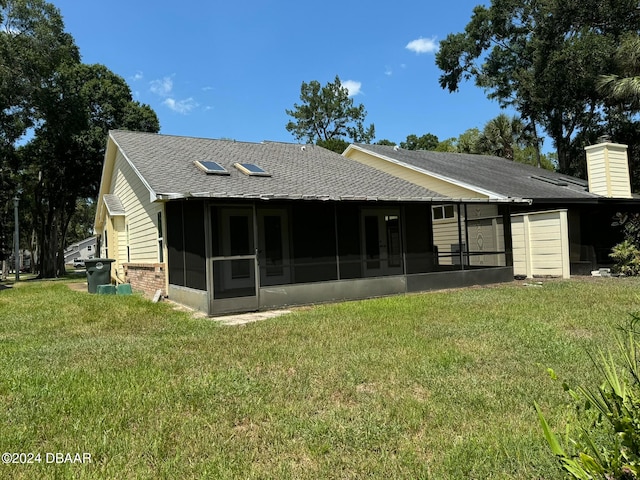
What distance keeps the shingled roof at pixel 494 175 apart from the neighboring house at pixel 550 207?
36 millimetres

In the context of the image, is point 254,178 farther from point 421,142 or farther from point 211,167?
point 421,142

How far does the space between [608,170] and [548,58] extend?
1112cm

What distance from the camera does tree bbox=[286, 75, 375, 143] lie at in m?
42.3

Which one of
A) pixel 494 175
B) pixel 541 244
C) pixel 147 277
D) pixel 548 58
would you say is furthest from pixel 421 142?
pixel 147 277

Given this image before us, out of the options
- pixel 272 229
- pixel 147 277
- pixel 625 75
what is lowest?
pixel 147 277

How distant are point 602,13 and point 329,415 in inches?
1022

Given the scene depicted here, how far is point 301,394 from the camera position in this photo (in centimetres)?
381

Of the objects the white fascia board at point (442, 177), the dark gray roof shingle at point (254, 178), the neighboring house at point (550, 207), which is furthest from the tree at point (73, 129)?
the neighboring house at point (550, 207)

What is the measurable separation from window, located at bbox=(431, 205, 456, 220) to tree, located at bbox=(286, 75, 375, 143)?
27.6 m

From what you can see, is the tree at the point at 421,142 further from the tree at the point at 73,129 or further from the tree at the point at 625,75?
the tree at the point at 73,129

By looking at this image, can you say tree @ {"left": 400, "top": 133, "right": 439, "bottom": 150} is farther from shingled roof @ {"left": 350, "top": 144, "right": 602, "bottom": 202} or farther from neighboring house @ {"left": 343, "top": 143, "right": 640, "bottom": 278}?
neighboring house @ {"left": 343, "top": 143, "right": 640, "bottom": 278}

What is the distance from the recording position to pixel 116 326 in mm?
7324

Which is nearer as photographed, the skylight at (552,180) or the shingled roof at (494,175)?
the shingled roof at (494,175)

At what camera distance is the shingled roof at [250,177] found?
9.23 meters
